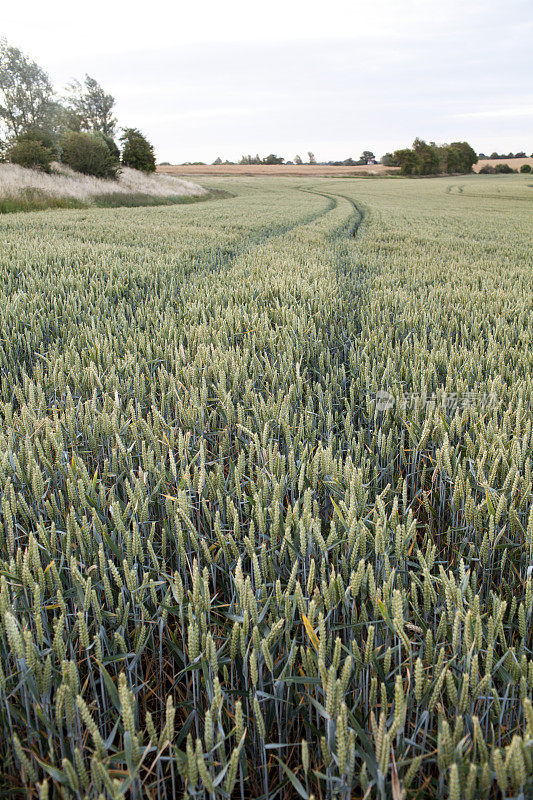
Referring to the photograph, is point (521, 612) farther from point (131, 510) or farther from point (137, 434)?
A: point (137, 434)

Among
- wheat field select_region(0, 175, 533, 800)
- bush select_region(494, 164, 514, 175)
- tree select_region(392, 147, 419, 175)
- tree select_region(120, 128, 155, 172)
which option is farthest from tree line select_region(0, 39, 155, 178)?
bush select_region(494, 164, 514, 175)

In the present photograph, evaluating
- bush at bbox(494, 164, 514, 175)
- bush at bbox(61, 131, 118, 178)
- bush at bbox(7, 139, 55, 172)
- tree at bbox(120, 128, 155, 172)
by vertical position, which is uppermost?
bush at bbox(494, 164, 514, 175)

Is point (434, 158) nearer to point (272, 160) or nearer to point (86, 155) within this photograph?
point (272, 160)

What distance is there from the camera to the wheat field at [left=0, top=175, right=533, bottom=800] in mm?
817

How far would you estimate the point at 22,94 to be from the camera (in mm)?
35188

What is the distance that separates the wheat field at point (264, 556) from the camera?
2.68ft

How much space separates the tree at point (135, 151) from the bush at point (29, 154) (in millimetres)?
12155

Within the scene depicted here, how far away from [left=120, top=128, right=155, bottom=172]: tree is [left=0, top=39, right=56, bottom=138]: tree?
22.0 ft

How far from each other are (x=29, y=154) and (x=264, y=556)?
1007 inches

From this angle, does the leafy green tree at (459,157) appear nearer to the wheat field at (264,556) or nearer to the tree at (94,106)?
the tree at (94,106)

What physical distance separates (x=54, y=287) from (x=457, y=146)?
9449 centimetres

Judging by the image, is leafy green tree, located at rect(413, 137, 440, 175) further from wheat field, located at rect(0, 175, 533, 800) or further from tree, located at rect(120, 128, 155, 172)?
wheat field, located at rect(0, 175, 533, 800)

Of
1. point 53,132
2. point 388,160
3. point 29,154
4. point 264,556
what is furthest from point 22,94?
point 388,160

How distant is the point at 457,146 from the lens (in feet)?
267
